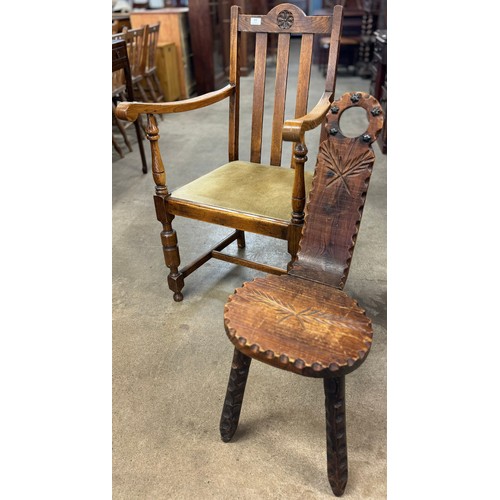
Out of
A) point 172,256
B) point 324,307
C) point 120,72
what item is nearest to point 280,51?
point 172,256

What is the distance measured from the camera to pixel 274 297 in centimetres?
110

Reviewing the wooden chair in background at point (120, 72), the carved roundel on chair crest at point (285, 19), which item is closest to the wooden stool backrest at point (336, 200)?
the carved roundel on chair crest at point (285, 19)

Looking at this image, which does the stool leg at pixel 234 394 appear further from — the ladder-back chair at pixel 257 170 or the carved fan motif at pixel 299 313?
the ladder-back chair at pixel 257 170

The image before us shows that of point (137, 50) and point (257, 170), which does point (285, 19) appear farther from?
point (137, 50)

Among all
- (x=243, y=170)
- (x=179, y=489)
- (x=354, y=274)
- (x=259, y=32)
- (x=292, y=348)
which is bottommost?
(x=179, y=489)

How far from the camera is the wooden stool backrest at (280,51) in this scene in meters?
1.53

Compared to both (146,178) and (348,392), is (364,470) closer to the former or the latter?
(348,392)

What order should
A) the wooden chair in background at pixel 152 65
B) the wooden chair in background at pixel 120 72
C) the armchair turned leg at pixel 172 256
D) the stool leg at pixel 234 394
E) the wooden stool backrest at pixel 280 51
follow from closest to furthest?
the stool leg at pixel 234 394 < the wooden stool backrest at pixel 280 51 < the armchair turned leg at pixel 172 256 < the wooden chair in background at pixel 120 72 < the wooden chair in background at pixel 152 65

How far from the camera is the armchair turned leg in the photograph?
171 centimetres

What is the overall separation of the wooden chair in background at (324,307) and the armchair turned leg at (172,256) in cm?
65

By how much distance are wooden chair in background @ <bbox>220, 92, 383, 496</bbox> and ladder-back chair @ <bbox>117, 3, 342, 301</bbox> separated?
0.36ft

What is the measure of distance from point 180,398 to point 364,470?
0.63 m

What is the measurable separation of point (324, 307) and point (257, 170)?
85 centimetres

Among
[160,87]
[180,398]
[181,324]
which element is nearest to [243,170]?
[181,324]
